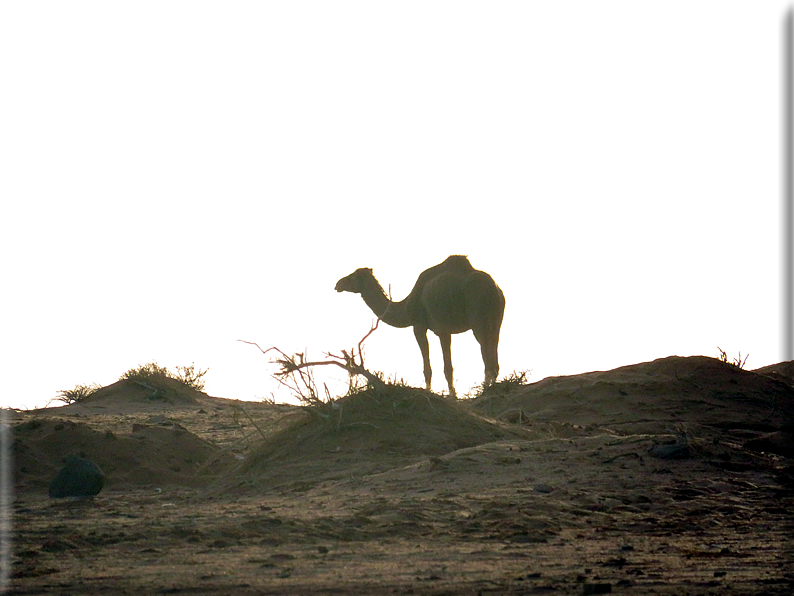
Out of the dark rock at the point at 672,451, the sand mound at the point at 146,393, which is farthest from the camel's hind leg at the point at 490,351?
the dark rock at the point at 672,451

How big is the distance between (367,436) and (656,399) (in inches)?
194

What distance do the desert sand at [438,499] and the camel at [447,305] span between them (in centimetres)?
170

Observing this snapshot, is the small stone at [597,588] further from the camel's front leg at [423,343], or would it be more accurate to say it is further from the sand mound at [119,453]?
the camel's front leg at [423,343]

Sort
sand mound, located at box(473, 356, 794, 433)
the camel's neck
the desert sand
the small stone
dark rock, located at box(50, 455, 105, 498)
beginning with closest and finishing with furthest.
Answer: the small stone < the desert sand < dark rock, located at box(50, 455, 105, 498) < sand mound, located at box(473, 356, 794, 433) < the camel's neck

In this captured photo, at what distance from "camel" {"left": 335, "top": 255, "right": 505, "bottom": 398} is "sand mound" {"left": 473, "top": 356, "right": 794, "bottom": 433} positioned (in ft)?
4.67

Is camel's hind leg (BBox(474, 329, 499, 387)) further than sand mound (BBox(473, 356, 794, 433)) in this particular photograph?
Yes

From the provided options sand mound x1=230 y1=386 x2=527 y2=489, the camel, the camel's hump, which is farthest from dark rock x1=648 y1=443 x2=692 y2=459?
the camel's hump

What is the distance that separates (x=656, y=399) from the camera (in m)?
13.0

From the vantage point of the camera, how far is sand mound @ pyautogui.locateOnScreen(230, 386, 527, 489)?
916cm

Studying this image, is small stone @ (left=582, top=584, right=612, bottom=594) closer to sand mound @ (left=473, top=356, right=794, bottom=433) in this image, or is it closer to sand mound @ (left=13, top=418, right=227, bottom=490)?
sand mound @ (left=13, top=418, right=227, bottom=490)

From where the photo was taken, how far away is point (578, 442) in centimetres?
939

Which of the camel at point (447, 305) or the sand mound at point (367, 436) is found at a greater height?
the camel at point (447, 305)

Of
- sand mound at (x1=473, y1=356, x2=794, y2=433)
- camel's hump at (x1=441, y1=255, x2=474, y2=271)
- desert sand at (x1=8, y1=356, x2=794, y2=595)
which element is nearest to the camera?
desert sand at (x1=8, y1=356, x2=794, y2=595)

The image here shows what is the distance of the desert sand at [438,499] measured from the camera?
16.6 feet
